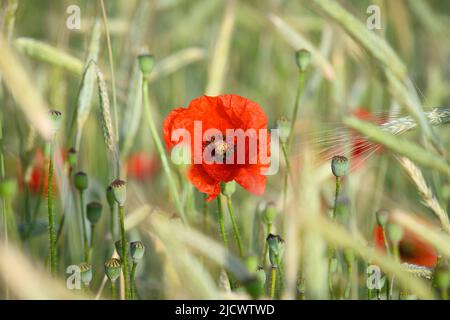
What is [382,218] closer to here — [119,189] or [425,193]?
[425,193]

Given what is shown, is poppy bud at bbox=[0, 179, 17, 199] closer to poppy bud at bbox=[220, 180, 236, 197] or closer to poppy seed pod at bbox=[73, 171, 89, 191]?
poppy seed pod at bbox=[73, 171, 89, 191]

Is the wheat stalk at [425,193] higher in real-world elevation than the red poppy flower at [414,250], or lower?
higher

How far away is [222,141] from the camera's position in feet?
2.55

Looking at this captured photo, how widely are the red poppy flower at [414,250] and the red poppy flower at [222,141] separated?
344mm

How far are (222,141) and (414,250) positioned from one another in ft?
1.35

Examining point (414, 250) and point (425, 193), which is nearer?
point (425, 193)

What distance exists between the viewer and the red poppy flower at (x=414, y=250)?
1043mm

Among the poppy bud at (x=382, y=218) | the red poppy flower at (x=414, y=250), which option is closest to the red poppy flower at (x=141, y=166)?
the red poppy flower at (x=414, y=250)

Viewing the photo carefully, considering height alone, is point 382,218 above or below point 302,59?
below

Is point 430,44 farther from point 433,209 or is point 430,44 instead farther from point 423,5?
point 433,209

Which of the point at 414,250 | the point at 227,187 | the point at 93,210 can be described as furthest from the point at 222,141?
the point at 414,250

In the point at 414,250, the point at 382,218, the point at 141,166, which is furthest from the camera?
the point at 141,166

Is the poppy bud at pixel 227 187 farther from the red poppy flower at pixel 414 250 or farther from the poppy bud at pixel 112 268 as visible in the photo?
the red poppy flower at pixel 414 250

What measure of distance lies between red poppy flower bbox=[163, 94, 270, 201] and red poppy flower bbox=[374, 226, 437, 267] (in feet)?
1.13
